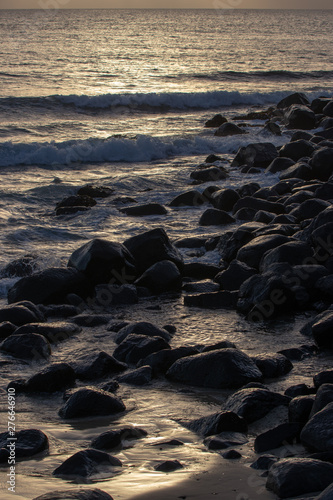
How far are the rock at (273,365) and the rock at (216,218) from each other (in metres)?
4.88

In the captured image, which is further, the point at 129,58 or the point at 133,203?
the point at 129,58

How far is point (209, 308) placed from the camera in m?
6.37

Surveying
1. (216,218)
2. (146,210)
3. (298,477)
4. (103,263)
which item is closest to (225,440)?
(298,477)

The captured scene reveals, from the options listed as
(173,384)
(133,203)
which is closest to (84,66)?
(133,203)

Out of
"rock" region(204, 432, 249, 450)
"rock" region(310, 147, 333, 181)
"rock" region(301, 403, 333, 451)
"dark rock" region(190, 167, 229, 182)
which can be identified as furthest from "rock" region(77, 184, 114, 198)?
"rock" region(301, 403, 333, 451)

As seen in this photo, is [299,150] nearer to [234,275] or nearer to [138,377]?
[234,275]

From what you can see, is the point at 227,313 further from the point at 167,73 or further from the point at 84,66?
the point at 84,66

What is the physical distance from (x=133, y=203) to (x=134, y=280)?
4.04m

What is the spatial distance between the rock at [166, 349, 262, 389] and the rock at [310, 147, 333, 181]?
7.26 meters

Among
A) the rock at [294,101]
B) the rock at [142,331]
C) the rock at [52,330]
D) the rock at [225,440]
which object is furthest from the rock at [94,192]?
the rock at [294,101]

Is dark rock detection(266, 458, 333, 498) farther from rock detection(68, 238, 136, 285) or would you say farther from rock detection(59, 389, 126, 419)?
rock detection(68, 238, 136, 285)

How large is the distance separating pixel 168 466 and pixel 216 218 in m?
6.59

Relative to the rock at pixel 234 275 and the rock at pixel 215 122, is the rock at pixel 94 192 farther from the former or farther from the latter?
the rock at pixel 215 122

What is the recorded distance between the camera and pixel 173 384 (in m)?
4.56
